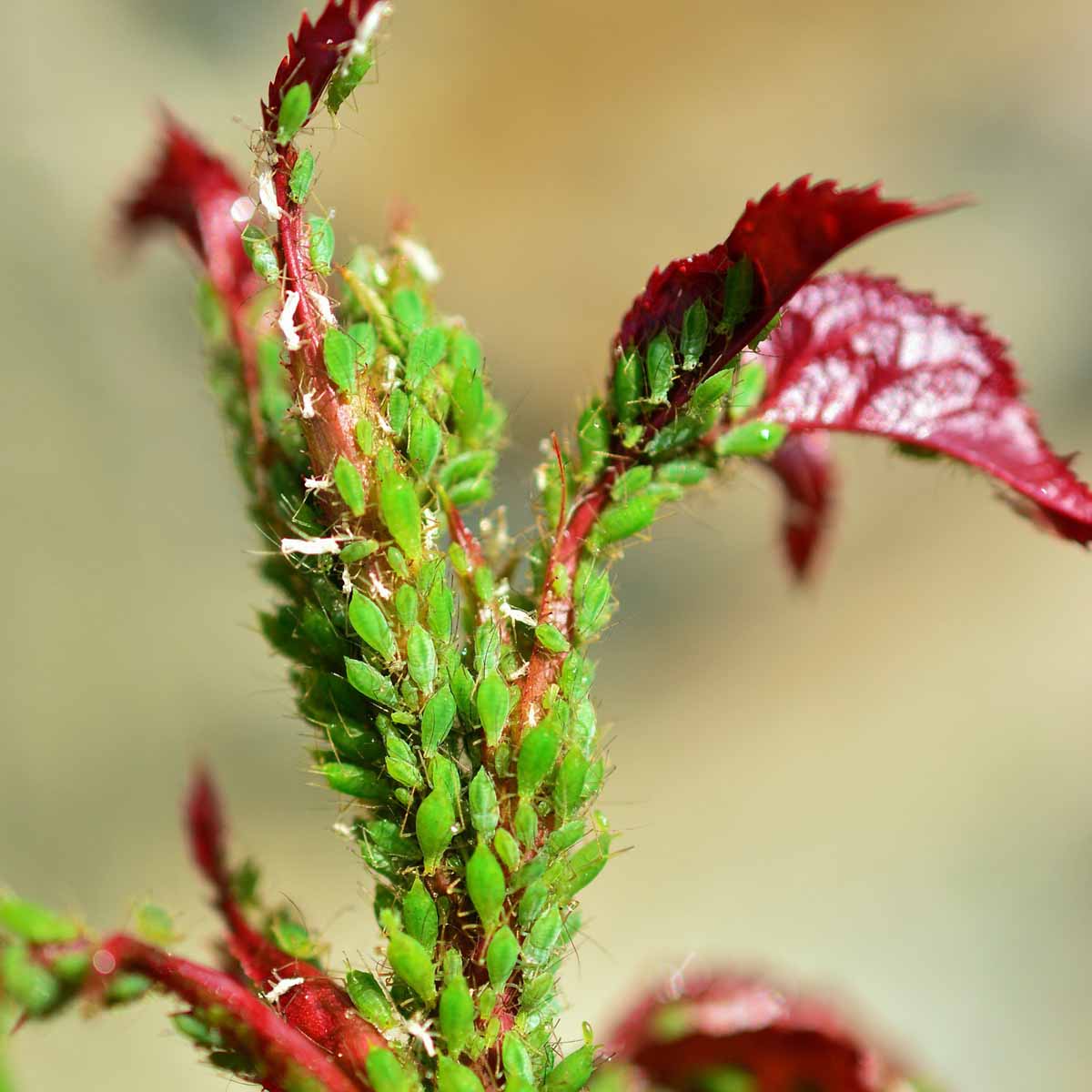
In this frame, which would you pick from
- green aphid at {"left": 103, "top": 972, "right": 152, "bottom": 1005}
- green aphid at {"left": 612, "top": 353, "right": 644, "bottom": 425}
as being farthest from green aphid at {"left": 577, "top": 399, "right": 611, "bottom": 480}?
green aphid at {"left": 103, "top": 972, "right": 152, "bottom": 1005}

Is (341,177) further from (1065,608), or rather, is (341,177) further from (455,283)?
(1065,608)

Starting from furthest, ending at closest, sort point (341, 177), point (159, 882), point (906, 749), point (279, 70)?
→ point (341, 177), point (906, 749), point (159, 882), point (279, 70)

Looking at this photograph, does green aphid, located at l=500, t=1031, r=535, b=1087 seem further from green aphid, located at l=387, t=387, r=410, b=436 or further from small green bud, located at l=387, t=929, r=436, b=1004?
green aphid, located at l=387, t=387, r=410, b=436

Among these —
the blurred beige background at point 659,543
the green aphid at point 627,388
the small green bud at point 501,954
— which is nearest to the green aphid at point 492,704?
the small green bud at point 501,954

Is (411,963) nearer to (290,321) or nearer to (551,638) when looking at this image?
(551,638)

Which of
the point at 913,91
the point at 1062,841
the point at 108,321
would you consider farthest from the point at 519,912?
the point at 913,91

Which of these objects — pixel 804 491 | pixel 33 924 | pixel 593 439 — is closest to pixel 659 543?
pixel 804 491
